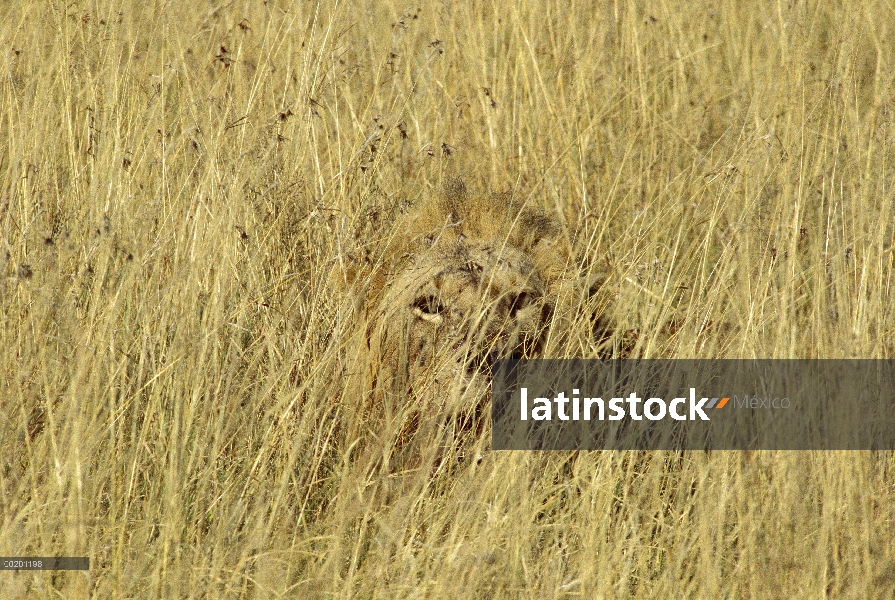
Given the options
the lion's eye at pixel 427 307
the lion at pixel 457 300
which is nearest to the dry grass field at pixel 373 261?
the lion at pixel 457 300

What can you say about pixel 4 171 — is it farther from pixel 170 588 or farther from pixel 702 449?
pixel 702 449

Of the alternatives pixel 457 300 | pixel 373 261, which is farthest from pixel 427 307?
pixel 373 261

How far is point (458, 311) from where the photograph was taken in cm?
366

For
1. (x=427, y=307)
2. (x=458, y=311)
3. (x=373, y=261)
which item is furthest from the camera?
(x=373, y=261)

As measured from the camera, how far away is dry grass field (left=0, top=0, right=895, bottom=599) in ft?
9.43

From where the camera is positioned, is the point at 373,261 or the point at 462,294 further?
the point at 373,261

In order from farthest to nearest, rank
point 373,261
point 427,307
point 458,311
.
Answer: point 373,261 → point 427,307 → point 458,311

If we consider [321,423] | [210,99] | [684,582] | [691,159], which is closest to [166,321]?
[321,423]

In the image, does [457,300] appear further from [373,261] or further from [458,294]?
[373,261]

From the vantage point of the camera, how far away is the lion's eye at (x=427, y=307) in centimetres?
→ 370

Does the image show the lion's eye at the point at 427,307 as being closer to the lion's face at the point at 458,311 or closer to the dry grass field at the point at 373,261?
the lion's face at the point at 458,311

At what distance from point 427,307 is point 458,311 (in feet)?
0.54

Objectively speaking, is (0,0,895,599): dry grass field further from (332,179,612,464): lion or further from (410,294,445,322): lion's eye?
(410,294,445,322): lion's eye

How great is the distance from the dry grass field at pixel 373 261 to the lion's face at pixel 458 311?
0.16 m
